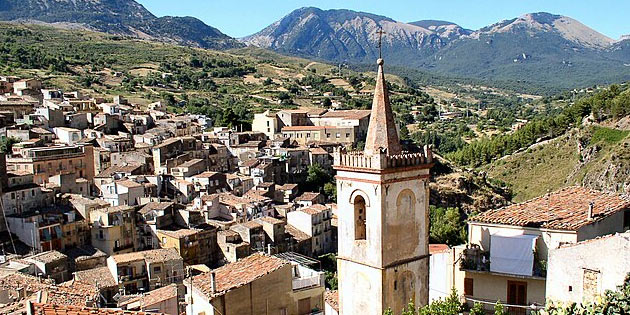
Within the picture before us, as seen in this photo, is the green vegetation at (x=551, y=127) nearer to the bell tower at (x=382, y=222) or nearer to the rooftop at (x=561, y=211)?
the rooftop at (x=561, y=211)

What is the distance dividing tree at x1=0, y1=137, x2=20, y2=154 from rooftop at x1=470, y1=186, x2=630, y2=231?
40.8 metres

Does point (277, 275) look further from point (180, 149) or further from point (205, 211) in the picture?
point (180, 149)

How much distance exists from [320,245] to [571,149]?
3331 centimetres

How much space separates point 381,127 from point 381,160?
110 cm

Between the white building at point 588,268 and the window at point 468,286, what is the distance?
4037mm

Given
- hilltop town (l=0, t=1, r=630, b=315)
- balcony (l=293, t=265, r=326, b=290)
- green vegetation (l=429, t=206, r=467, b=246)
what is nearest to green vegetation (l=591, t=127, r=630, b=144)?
hilltop town (l=0, t=1, r=630, b=315)

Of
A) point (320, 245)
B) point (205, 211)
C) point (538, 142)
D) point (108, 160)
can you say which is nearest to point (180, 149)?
point (108, 160)

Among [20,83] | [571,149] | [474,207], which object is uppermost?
[20,83]

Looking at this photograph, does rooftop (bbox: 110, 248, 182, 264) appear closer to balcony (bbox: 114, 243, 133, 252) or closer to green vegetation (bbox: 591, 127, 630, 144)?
balcony (bbox: 114, 243, 133, 252)

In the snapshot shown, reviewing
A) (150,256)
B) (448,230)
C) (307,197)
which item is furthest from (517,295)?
(307,197)

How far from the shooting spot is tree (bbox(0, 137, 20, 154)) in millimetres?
46406

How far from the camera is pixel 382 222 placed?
46.5ft

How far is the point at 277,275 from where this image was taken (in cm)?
1593

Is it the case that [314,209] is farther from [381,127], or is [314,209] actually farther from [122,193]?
[381,127]
